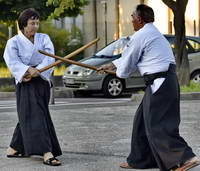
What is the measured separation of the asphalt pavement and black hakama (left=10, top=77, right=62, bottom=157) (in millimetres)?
215

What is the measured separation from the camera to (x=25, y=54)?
23.7ft

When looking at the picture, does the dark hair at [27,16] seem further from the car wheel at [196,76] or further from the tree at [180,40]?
the car wheel at [196,76]

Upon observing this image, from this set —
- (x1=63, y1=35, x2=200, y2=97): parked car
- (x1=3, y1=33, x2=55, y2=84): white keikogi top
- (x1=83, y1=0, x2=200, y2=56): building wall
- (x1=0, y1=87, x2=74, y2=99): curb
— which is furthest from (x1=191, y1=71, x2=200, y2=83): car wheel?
(x1=83, y1=0, x2=200, y2=56): building wall

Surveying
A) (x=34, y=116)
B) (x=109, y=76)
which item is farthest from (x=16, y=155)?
(x=109, y=76)

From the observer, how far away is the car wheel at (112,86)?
16953 millimetres

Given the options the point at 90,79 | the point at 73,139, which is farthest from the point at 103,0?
the point at 73,139

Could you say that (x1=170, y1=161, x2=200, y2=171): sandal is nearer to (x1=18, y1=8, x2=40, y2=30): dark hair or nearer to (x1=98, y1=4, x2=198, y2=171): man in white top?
(x1=98, y1=4, x2=198, y2=171): man in white top

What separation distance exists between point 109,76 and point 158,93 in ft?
34.6

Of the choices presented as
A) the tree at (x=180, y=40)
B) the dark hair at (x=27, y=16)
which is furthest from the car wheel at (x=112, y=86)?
the dark hair at (x=27, y=16)

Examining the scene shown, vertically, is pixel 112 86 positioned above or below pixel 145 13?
below

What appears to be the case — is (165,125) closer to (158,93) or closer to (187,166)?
(158,93)

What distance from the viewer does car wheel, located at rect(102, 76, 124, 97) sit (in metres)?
17.0

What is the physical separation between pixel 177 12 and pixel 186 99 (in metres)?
2.57

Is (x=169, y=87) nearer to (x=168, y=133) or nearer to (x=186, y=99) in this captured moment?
(x=168, y=133)
